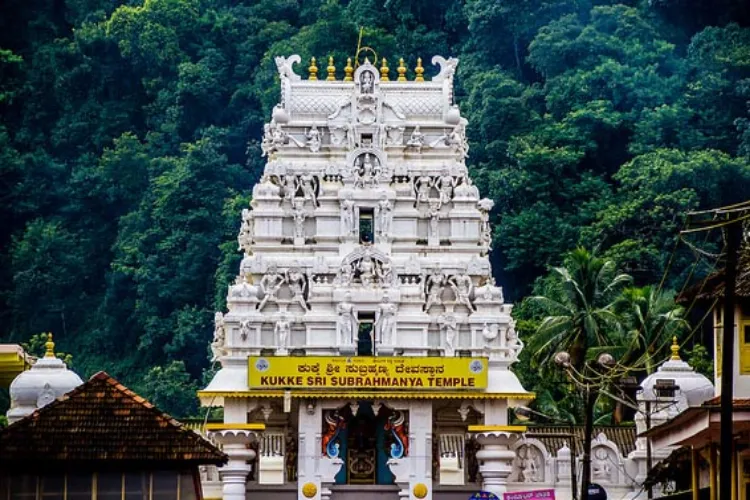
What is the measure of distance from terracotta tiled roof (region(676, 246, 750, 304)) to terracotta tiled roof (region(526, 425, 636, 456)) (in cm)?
1599

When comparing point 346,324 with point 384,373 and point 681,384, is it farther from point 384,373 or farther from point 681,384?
point 681,384

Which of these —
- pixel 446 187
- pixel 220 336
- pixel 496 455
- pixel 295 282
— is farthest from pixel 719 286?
pixel 220 336

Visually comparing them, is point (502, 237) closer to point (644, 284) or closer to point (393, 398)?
point (644, 284)

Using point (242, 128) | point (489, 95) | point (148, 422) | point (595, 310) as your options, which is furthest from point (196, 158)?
point (148, 422)

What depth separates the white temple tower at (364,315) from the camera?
75.9 m

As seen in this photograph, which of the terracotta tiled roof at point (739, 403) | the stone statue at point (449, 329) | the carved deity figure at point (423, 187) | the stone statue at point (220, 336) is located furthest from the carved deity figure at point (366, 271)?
the terracotta tiled roof at point (739, 403)

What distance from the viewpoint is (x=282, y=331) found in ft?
253

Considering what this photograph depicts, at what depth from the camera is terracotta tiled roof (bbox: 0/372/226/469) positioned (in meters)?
49.1

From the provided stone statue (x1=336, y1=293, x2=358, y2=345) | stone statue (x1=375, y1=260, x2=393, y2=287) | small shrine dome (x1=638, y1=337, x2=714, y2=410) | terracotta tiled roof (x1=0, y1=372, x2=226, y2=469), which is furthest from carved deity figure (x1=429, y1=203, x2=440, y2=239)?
terracotta tiled roof (x1=0, y1=372, x2=226, y2=469)

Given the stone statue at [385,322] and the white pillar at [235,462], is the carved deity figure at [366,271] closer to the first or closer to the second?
the stone statue at [385,322]

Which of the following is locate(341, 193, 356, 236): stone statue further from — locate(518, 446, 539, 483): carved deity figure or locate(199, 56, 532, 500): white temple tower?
locate(518, 446, 539, 483): carved deity figure

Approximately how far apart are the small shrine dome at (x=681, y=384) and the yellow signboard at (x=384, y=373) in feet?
14.1

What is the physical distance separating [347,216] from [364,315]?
285cm

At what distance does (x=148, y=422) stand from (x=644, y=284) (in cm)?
5999
